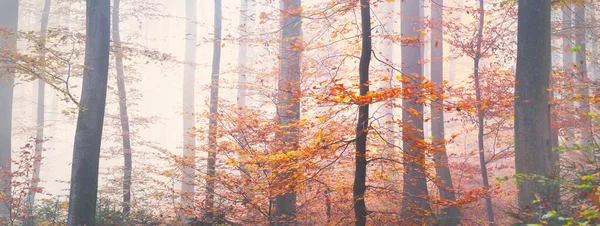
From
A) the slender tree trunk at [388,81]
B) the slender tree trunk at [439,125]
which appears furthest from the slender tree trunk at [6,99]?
the slender tree trunk at [439,125]

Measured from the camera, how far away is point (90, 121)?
8234 millimetres

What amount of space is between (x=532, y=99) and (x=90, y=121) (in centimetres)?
735

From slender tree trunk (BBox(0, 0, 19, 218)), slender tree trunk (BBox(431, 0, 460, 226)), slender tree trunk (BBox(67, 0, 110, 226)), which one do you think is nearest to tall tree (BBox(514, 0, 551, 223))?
slender tree trunk (BBox(431, 0, 460, 226))

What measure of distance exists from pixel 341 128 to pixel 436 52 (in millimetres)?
6997

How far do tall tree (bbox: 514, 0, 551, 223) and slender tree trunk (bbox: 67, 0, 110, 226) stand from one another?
7093 millimetres

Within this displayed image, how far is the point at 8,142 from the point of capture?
529 inches

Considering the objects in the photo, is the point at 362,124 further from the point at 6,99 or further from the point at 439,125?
the point at 6,99

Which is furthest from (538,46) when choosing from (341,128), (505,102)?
(341,128)

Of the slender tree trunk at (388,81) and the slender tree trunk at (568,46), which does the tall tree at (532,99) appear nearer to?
the slender tree trunk at (568,46)

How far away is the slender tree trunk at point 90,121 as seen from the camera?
320 inches

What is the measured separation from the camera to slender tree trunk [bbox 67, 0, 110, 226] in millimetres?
8125

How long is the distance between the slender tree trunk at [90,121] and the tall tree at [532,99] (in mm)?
Answer: 7093

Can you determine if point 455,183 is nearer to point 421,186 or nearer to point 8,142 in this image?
point 421,186

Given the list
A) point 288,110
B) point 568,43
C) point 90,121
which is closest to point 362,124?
point 288,110
